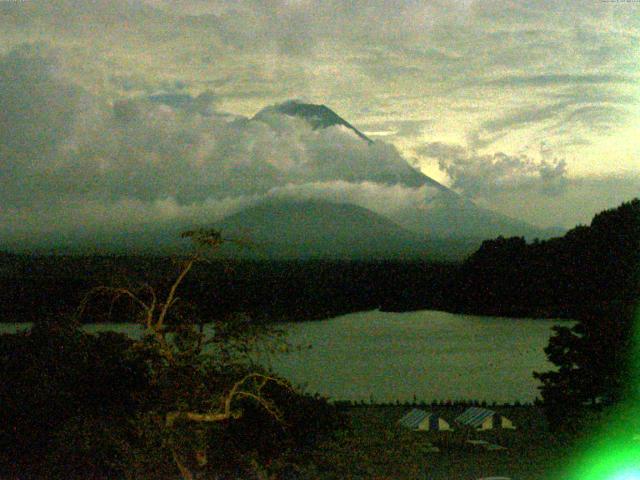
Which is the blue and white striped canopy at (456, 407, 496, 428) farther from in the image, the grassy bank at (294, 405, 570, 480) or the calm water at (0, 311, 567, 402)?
the calm water at (0, 311, 567, 402)

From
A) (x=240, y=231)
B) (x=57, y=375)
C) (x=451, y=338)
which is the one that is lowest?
(x=451, y=338)

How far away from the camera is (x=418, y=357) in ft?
90.2

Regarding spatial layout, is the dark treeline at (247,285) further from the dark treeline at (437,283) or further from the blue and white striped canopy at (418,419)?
the blue and white striped canopy at (418,419)

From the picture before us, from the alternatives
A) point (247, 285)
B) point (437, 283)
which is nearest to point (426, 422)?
point (247, 285)

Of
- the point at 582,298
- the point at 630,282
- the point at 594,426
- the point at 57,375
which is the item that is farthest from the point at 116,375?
the point at 582,298

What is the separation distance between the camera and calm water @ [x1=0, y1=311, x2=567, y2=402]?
20.9m

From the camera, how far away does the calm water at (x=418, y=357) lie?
824 inches

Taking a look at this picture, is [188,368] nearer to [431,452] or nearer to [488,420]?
[431,452]

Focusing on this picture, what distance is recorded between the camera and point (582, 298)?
27.3 m

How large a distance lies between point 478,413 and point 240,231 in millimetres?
10930

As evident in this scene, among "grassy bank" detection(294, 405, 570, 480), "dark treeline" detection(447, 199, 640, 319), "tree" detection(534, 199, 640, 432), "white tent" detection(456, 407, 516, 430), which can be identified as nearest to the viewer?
"grassy bank" detection(294, 405, 570, 480)

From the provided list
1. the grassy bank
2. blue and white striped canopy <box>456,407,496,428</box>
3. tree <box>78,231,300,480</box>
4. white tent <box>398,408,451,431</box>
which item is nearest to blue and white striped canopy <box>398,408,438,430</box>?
white tent <box>398,408,451,431</box>

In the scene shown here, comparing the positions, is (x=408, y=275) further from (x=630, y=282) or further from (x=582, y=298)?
(x=630, y=282)

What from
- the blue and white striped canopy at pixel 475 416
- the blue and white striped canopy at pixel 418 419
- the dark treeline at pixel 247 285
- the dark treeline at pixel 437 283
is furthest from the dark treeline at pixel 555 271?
the blue and white striped canopy at pixel 418 419
